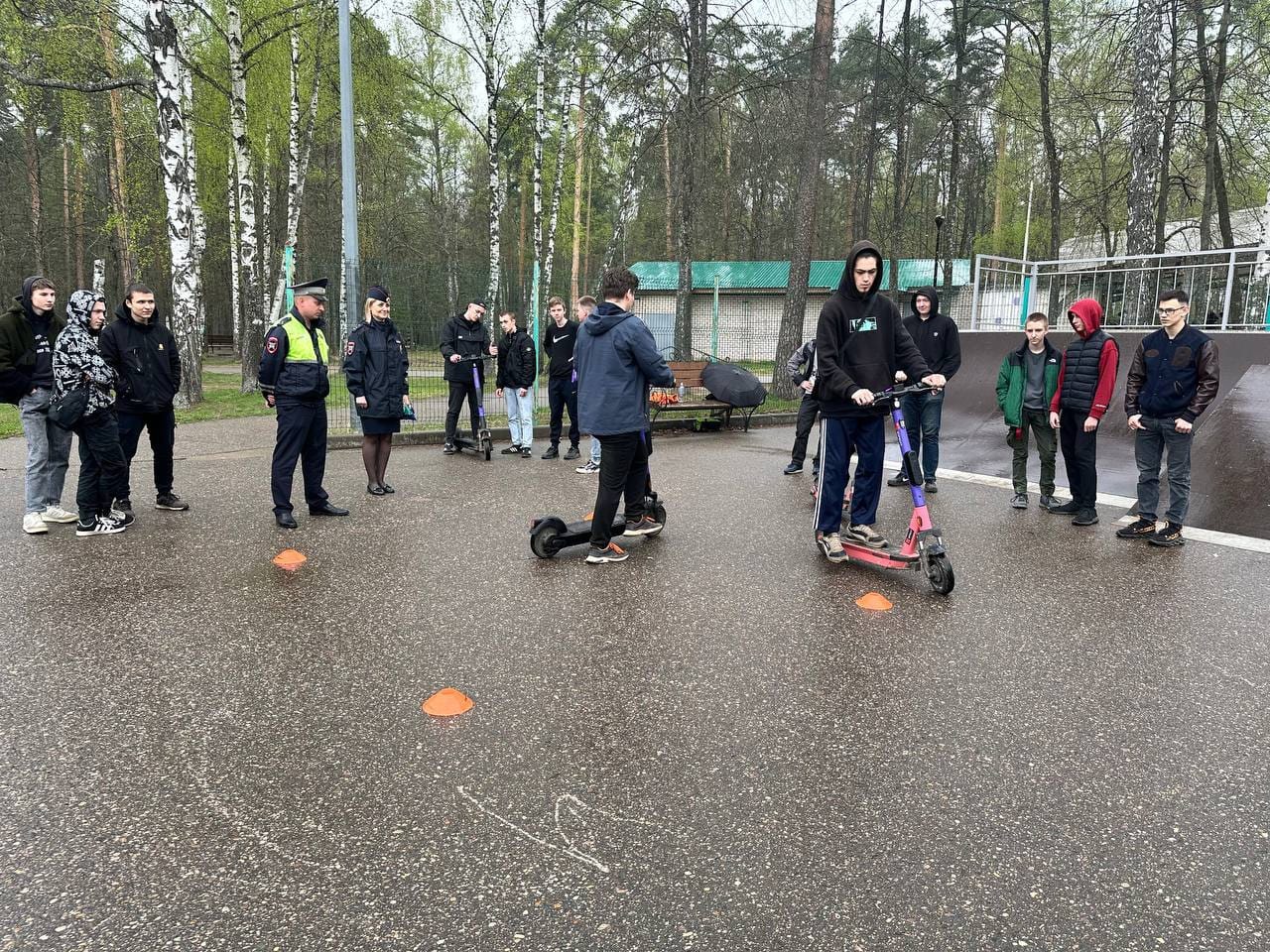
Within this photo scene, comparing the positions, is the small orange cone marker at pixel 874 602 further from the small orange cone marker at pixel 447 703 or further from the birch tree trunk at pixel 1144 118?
the birch tree trunk at pixel 1144 118

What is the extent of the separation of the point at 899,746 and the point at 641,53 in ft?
52.4

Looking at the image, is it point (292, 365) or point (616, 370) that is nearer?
point (616, 370)

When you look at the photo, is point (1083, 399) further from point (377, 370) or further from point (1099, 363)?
point (377, 370)

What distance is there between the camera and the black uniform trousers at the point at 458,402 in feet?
34.9

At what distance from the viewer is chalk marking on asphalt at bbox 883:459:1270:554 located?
21.3 ft

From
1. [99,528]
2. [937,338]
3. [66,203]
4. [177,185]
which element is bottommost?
[99,528]

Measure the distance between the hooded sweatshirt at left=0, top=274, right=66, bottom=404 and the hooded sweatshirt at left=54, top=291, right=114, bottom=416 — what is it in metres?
0.26

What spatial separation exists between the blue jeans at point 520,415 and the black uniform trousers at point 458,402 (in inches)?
16.5

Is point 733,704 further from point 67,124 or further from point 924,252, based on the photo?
point 924,252

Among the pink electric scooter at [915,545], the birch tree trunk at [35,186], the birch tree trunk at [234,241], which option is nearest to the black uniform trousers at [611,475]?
the pink electric scooter at [915,545]

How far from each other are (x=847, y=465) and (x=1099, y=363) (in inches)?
120

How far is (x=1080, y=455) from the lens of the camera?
7379mm

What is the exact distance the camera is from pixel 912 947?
2.21 m

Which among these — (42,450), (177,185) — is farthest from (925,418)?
(177,185)
